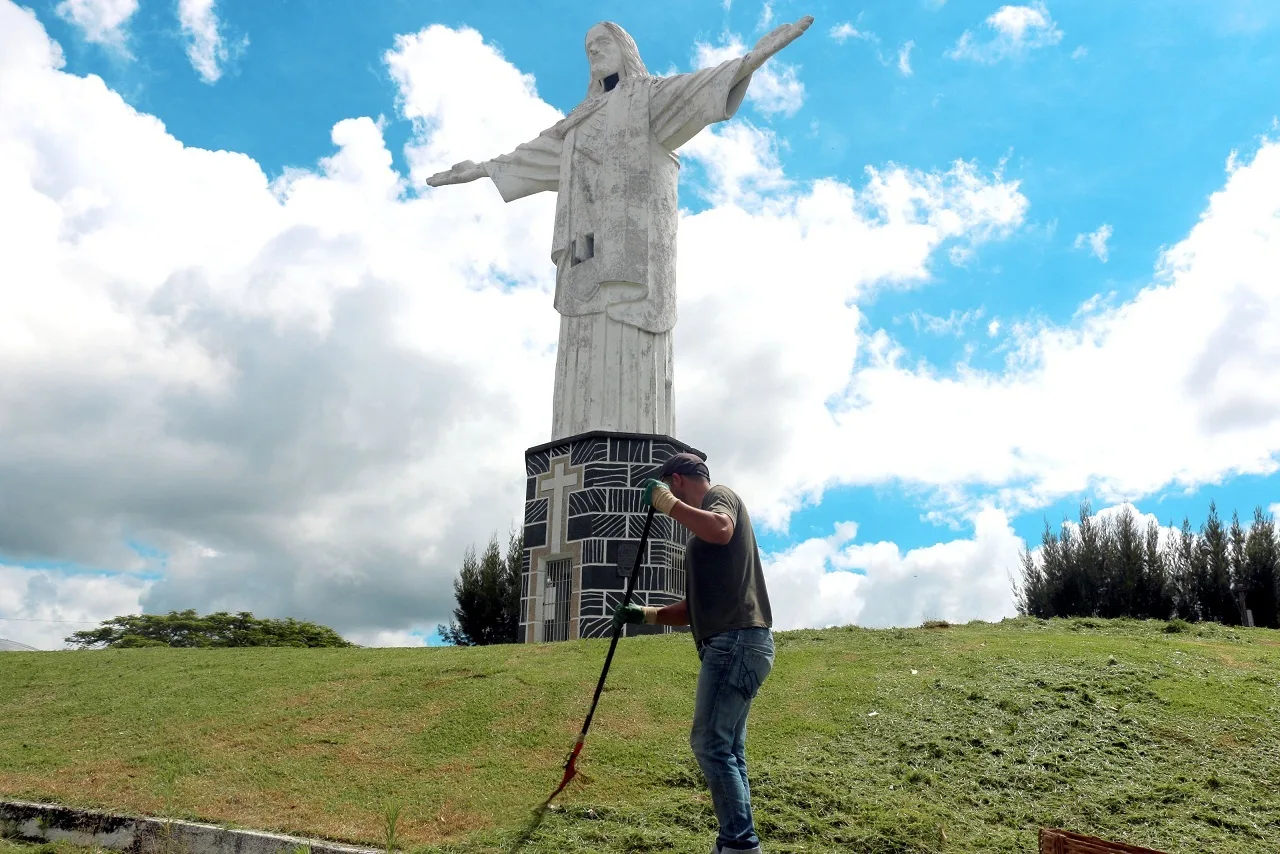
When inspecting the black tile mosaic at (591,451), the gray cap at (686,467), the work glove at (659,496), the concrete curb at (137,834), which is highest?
the black tile mosaic at (591,451)

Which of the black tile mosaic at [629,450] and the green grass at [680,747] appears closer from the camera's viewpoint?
the green grass at [680,747]

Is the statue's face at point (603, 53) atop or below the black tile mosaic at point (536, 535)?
atop

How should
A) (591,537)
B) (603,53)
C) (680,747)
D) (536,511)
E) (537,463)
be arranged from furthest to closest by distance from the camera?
(603,53)
(537,463)
(536,511)
(591,537)
(680,747)

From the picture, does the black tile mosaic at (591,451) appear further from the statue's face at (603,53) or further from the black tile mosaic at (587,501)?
the statue's face at (603,53)

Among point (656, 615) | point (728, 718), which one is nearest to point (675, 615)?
point (656, 615)

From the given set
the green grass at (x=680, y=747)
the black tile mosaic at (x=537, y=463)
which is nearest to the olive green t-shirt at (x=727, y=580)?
the green grass at (x=680, y=747)

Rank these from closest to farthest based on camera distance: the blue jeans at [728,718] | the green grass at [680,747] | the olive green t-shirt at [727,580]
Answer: the blue jeans at [728,718] → the olive green t-shirt at [727,580] → the green grass at [680,747]

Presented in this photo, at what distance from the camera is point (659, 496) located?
4.58 meters

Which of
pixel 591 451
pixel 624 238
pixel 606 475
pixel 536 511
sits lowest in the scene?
pixel 536 511

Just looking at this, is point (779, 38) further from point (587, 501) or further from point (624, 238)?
point (587, 501)

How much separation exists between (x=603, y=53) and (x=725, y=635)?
1618 centimetres

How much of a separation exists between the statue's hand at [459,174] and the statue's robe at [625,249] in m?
2.87

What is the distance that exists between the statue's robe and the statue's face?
0.54 m

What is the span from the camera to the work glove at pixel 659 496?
4.48 meters
